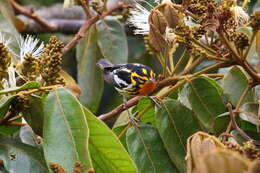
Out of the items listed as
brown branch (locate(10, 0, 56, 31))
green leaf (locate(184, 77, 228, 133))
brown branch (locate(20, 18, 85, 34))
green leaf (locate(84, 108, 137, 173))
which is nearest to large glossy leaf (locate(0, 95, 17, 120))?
green leaf (locate(84, 108, 137, 173))

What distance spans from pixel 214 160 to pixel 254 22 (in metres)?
0.74

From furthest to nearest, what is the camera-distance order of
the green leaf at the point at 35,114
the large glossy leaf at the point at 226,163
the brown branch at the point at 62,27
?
1. the brown branch at the point at 62,27
2. the green leaf at the point at 35,114
3. the large glossy leaf at the point at 226,163

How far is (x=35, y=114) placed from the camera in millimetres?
1508

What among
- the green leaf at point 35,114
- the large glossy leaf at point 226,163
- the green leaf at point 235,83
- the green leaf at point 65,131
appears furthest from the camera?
the green leaf at point 235,83

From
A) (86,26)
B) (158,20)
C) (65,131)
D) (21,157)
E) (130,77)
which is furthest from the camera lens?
(86,26)

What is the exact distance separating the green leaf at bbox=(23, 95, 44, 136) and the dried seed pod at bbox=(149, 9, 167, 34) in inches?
15.6

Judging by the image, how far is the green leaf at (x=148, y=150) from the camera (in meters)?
1.67

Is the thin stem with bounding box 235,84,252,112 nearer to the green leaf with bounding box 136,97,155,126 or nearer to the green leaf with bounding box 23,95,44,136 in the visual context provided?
the green leaf with bounding box 136,97,155,126

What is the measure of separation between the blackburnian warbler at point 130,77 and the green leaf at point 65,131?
1.86ft

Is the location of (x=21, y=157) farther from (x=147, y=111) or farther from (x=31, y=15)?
(x=31, y=15)

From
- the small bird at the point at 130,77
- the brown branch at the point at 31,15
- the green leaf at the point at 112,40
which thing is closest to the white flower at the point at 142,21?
the small bird at the point at 130,77

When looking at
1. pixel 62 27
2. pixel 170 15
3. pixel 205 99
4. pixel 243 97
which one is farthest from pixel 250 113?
pixel 62 27

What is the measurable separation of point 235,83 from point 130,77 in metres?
0.54

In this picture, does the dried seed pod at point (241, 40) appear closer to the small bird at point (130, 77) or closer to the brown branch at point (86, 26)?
the small bird at point (130, 77)
